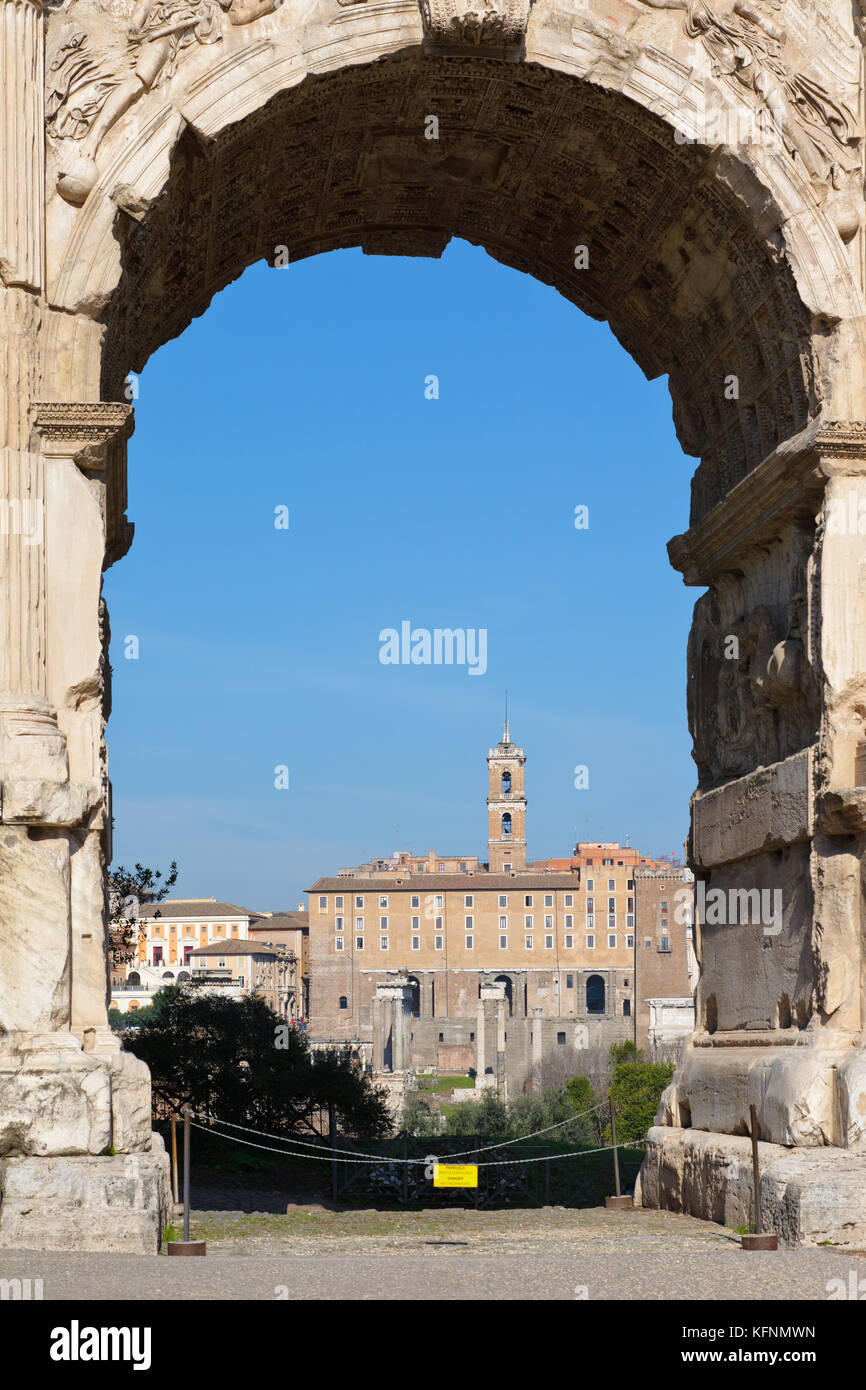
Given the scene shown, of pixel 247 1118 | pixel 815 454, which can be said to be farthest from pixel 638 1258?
pixel 247 1118

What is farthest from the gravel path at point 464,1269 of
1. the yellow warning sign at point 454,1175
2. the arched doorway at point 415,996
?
the arched doorway at point 415,996

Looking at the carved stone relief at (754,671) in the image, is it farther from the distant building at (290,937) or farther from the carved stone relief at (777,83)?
the distant building at (290,937)

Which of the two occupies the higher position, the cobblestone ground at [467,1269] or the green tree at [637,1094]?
the cobblestone ground at [467,1269]

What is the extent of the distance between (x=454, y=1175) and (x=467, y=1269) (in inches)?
135

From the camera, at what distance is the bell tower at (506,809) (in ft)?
420

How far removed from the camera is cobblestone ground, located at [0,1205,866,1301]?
6719mm

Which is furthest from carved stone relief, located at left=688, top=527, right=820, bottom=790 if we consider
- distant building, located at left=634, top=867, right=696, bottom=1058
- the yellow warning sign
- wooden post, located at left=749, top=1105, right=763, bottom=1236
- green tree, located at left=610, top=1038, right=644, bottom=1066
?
distant building, located at left=634, top=867, right=696, bottom=1058

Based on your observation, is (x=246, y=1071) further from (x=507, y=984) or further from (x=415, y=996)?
(x=415, y=996)

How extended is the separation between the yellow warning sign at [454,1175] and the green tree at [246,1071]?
1309 cm

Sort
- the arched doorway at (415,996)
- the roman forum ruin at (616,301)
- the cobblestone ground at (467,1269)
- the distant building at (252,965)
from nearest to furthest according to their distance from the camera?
the cobblestone ground at (467,1269), the roman forum ruin at (616,301), the distant building at (252,965), the arched doorway at (415,996)

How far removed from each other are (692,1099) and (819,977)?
2.25m

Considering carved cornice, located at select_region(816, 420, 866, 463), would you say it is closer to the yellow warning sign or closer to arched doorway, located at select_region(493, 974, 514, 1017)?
the yellow warning sign

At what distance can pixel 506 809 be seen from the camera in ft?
424

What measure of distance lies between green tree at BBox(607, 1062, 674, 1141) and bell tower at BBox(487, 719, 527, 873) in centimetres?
7372
